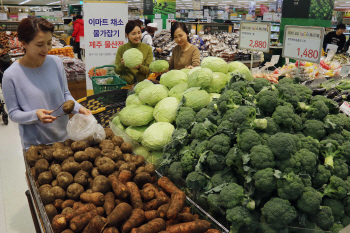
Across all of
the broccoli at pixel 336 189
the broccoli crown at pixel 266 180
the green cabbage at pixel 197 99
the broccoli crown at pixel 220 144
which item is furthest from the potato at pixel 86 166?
the broccoli at pixel 336 189

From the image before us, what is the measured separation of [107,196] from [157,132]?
0.67 m

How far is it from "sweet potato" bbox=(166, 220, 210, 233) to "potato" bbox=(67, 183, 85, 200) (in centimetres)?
53

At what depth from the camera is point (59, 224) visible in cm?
125

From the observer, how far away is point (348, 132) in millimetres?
1633

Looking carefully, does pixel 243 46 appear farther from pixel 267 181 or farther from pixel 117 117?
pixel 267 181

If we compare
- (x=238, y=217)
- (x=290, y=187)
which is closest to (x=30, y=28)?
(x=238, y=217)

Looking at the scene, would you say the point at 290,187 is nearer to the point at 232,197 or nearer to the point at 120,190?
the point at 232,197

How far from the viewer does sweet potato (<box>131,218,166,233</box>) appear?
1.19 meters

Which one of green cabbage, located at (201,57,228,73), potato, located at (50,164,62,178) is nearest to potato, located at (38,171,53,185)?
potato, located at (50,164,62,178)

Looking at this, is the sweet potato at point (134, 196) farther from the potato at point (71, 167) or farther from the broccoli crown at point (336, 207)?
the broccoli crown at point (336, 207)

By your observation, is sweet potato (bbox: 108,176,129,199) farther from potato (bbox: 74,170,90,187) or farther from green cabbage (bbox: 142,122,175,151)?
green cabbage (bbox: 142,122,175,151)

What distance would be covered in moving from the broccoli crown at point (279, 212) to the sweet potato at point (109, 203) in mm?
719

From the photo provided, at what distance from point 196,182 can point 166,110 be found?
29.7 inches

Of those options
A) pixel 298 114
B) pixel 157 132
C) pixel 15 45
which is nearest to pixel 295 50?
pixel 298 114
